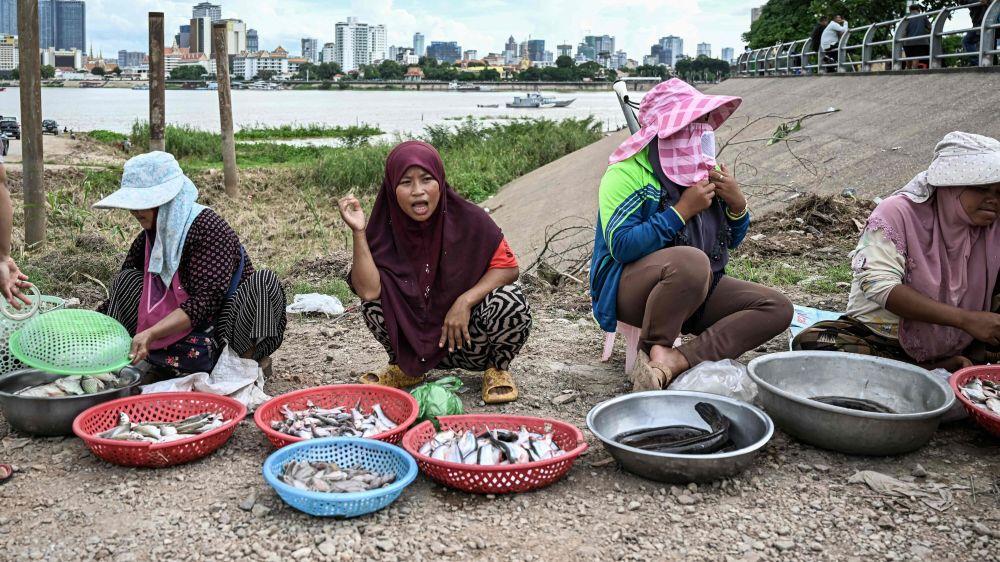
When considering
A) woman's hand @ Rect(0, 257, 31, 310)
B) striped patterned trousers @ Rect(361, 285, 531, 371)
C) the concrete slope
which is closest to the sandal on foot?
striped patterned trousers @ Rect(361, 285, 531, 371)

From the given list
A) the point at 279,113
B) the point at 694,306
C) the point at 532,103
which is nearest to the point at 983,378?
the point at 694,306

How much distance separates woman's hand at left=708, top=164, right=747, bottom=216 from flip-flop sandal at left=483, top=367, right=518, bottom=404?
104cm

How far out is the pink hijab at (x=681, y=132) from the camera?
3.02m

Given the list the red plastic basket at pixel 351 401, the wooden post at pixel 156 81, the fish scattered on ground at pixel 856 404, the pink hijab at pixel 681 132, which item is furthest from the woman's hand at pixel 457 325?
the wooden post at pixel 156 81

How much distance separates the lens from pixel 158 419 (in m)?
2.80

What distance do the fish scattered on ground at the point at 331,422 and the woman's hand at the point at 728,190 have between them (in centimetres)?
142

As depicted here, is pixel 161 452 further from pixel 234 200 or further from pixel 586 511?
pixel 234 200

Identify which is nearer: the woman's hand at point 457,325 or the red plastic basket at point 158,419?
the red plastic basket at point 158,419

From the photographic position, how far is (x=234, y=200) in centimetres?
1054

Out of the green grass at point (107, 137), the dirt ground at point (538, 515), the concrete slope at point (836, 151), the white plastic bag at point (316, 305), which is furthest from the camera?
the green grass at point (107, 137)

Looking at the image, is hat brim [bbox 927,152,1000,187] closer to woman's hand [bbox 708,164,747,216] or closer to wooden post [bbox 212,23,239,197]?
woman's hand [bbox 708,164,747,216]

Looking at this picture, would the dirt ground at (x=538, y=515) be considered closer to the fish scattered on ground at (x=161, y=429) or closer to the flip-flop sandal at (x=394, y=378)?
the fish scattered on ground at (x=161, y=429)

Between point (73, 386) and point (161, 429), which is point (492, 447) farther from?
point (73, 386)

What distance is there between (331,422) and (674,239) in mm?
1370
